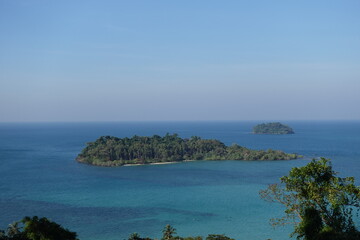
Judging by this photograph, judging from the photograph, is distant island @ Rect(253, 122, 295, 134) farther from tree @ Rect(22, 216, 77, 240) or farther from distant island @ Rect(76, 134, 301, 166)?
tree @ Rect(22, 216, 77, 240)

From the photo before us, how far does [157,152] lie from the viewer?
6981cm

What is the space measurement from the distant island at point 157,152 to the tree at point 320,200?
5095 centimetres

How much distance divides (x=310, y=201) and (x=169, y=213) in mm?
18511

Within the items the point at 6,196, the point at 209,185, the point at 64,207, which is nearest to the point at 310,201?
the point at 64,207

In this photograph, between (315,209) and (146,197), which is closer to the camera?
(315,209)

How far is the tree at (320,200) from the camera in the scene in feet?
47.9

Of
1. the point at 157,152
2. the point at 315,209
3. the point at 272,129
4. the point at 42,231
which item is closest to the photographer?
the point at 42,231

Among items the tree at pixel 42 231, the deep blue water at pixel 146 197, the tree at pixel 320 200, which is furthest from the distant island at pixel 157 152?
the tree at pixel 320 200

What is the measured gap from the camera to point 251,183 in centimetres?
4478

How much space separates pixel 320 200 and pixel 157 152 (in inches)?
2197

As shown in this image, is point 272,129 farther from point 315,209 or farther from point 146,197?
point 315,209

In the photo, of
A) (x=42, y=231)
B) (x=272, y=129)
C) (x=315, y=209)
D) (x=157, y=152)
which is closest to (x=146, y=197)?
(x=42, y=231)

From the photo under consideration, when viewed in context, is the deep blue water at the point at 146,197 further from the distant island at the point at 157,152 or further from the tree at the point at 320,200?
the tree at the point at 320,200

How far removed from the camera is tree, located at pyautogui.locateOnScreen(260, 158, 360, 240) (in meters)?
14.6
